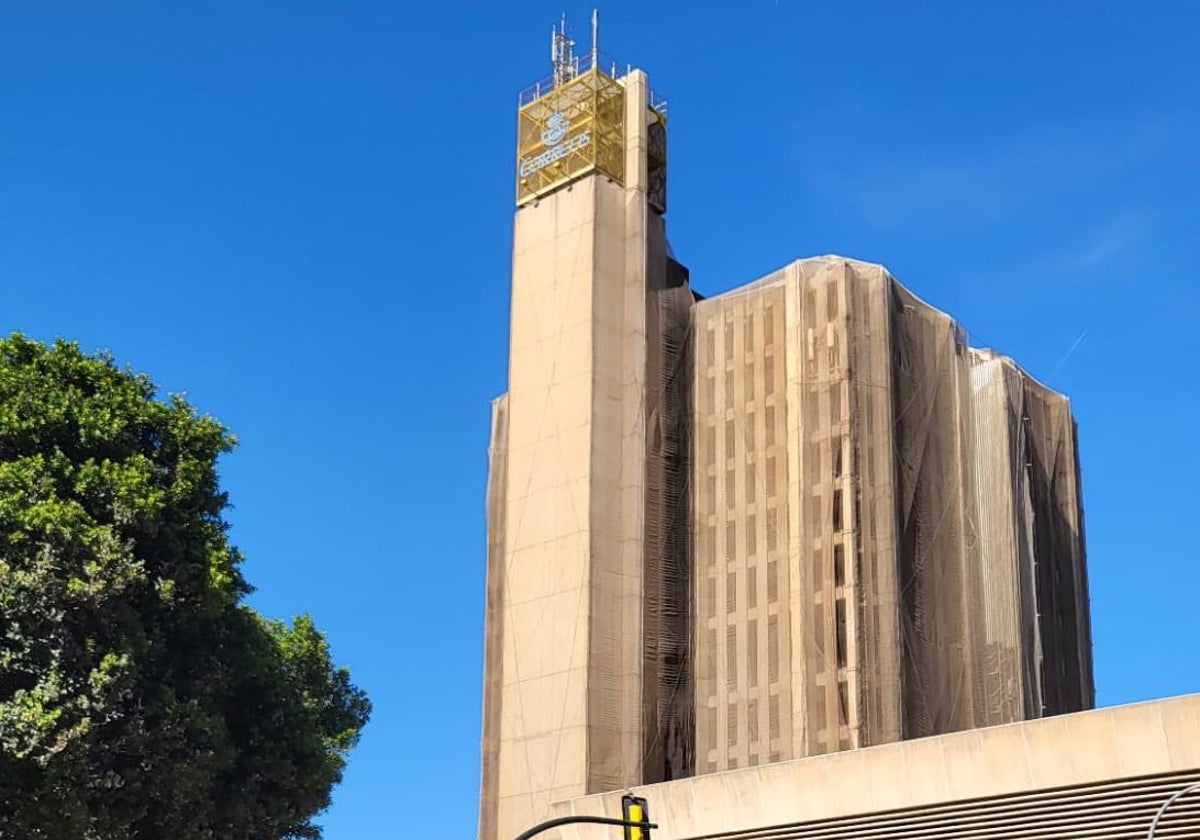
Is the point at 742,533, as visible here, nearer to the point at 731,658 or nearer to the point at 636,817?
the point at 731,658

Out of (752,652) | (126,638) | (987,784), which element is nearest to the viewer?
(987,784)

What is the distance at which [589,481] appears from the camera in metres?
46.5

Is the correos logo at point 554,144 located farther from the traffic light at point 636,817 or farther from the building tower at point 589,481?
the traffic light at point 636,817

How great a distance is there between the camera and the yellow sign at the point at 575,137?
1996 inches

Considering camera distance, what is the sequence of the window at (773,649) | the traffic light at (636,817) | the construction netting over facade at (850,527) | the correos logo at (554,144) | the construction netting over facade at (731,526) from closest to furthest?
the traffic light at (636,817) < the construction netting over facade at (850,527) < the construction netting over facade at (731,526) < the window at (773,649) < the correos logo at (554,144)

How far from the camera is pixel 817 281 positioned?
156 feet

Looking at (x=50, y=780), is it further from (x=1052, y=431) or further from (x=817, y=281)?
(x=1052, y=431)

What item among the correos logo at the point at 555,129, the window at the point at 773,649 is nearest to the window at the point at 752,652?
the window at the point at 773,649

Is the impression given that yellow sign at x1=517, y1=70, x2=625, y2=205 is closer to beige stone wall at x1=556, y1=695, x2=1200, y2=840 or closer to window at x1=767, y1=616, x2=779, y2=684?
window at x1=767, y1=616, x2=779, y2=684

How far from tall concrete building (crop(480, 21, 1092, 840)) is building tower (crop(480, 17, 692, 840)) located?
8cm

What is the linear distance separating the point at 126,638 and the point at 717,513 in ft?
53.7

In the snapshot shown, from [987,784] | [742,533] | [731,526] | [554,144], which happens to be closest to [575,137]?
[554,144]

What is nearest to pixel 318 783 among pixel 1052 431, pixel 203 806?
pixel 203 806

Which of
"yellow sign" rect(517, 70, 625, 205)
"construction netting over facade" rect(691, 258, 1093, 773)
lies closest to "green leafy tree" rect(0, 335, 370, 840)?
"construction netting over facade" rect(691, 258, 1093, 773)
